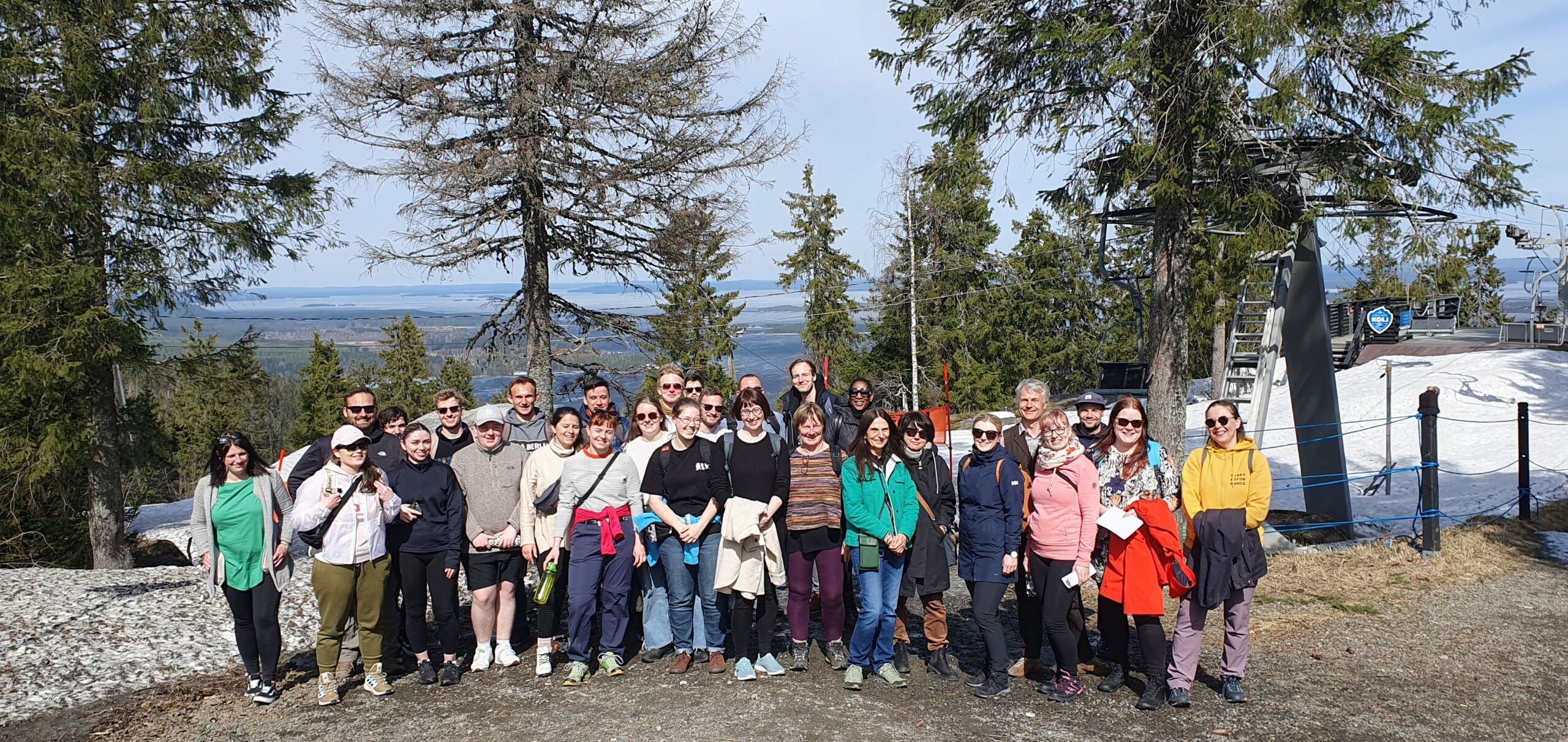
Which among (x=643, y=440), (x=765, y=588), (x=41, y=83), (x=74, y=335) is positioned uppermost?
(x=41, y=83)

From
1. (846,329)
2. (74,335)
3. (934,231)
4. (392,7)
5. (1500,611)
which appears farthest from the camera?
(846,329)

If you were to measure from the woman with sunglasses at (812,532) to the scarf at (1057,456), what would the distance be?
1.21 meters

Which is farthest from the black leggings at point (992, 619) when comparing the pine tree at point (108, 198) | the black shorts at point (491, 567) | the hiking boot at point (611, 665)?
the pine tree at point (108, 198)

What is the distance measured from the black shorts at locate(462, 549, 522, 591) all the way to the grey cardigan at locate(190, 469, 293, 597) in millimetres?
1069

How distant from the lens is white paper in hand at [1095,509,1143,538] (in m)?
5.29

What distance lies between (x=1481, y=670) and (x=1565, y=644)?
3.29 feet

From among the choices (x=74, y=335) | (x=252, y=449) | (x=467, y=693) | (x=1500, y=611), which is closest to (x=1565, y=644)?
(x=1500, y=611)

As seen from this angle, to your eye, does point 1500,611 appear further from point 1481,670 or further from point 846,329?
point 846,329

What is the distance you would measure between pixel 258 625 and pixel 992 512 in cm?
451

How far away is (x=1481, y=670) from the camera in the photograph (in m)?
5.85

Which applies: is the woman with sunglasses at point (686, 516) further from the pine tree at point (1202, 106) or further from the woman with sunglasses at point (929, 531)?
the pine tree at point (1202, 106)

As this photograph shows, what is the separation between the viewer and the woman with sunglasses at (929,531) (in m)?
5.79

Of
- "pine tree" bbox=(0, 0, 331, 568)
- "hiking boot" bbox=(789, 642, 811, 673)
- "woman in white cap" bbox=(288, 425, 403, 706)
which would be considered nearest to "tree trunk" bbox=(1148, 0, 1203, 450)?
"hiking boot" bbox=(789, 642, 811, 673)

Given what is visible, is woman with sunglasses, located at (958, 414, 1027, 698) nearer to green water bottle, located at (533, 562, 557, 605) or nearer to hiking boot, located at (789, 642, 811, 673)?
hiking boot, located at (789, 642, 811, 673)
